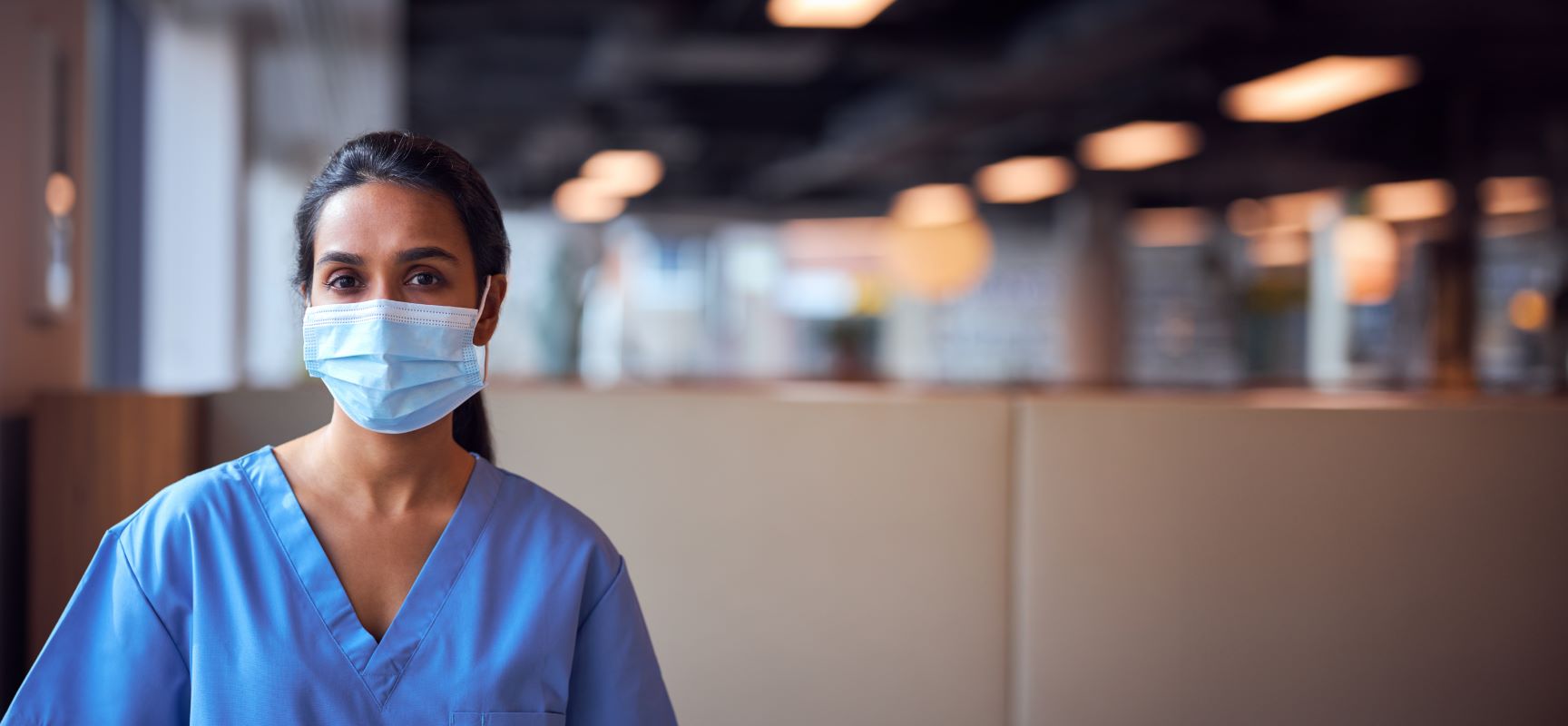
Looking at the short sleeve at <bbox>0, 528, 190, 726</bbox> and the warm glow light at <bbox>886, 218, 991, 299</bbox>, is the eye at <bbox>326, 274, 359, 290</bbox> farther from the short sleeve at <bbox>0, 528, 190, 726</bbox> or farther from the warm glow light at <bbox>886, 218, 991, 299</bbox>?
the warm glow light at <bbox>886, 218, 991, 299</bbox>

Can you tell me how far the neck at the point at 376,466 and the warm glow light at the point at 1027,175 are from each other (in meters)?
7.42

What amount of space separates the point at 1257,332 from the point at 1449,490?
35.3 feet

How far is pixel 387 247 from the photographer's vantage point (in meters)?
1.25

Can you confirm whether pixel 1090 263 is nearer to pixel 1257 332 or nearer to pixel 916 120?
pixel 1257 332

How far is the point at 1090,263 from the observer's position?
10.7 meters

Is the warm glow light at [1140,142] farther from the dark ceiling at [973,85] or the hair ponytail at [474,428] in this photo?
the hair ponytail at [474,428]

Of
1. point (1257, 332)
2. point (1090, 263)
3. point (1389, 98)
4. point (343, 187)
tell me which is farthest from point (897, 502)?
point (1257, 332)

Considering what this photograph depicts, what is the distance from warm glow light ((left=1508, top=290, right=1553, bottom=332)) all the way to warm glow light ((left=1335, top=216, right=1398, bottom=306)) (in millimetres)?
899

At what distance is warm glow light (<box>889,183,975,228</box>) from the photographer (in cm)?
1091

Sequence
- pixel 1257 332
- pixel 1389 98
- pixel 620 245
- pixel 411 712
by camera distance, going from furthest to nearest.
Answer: pixel 620 245 < pixel 1257 332 < pixel 1389 98 < pixel 411 712

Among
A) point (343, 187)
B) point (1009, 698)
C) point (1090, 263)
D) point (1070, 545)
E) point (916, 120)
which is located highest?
point (916, 120)

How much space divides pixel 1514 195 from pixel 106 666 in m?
10.1

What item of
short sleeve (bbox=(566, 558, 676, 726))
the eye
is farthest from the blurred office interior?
short sleeve (bbox=(566, 558, 676, 726))

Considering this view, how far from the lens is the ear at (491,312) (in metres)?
1.36
